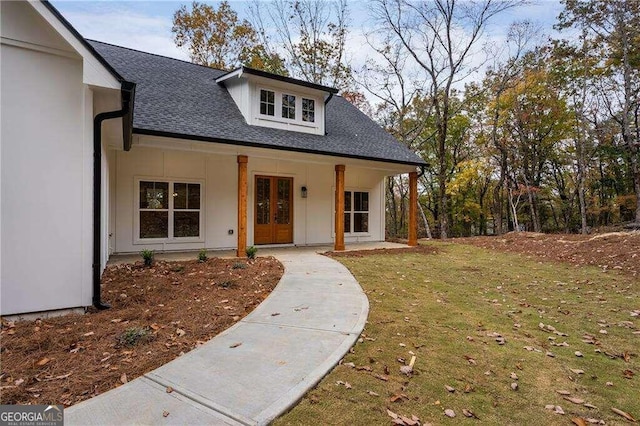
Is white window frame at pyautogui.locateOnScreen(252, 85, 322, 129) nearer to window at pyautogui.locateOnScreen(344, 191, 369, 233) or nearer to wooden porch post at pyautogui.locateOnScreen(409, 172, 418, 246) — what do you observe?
window at pyautogui.locateOnScreen(344, 191, 369, 233)

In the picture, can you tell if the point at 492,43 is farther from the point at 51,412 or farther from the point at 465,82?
the point at 51,412

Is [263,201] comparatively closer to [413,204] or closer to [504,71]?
[413,204]

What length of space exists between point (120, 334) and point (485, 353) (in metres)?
3.86

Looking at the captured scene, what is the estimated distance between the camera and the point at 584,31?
683 inches

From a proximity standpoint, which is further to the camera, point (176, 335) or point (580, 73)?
point (580, 73)

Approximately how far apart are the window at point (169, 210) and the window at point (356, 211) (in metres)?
5.31

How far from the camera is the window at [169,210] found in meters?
9.53

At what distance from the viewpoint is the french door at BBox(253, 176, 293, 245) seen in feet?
37.1

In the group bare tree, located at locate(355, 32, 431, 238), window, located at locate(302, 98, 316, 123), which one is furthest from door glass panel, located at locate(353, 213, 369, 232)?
bare tree, located at locate(355, 32, 431, 238)

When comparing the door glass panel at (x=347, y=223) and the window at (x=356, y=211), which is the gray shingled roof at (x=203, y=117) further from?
the door glass panel at (x=347, y=223)

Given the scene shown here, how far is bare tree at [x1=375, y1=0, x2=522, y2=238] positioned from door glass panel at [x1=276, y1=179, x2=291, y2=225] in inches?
392

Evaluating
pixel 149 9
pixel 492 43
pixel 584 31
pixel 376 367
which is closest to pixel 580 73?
pixel 584 31

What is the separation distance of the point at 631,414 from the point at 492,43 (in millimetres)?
20523

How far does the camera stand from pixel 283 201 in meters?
11.8
